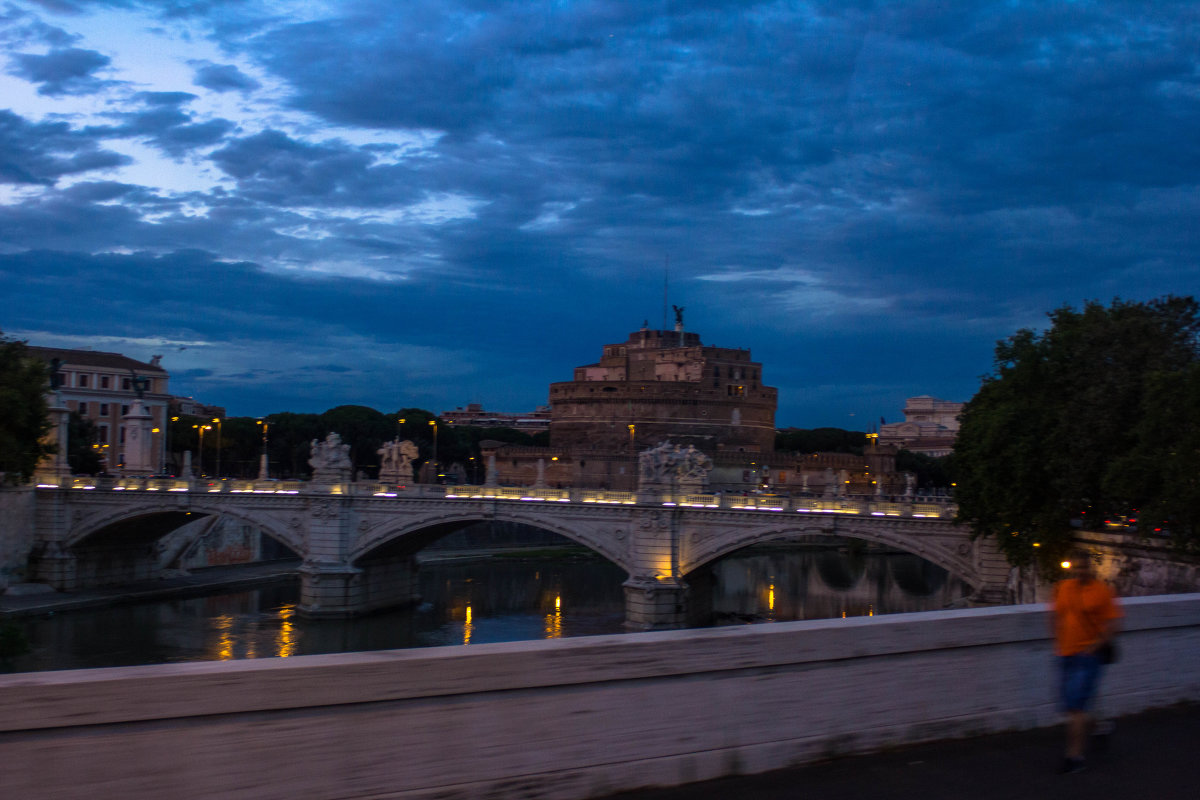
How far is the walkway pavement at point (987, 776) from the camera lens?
5340 mm

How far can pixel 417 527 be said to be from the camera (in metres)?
39.6

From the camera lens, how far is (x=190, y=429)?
268 ft

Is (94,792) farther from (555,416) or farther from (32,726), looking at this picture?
(555,416)

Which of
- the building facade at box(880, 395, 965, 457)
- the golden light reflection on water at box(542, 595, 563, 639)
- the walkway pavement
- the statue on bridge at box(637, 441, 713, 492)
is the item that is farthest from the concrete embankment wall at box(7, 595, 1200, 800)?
the building facade at box(880, 395, 965, 457)

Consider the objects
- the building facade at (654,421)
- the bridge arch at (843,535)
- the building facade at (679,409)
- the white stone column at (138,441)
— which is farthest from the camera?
the building facade at (679,409)

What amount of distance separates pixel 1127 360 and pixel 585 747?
79.7 ft

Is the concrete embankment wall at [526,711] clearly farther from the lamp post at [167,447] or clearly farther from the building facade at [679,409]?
the building facade at [679,409]

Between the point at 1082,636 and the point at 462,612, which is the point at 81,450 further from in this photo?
the point at 1082,636

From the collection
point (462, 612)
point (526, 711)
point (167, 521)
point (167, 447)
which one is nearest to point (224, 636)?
point (462, 612)

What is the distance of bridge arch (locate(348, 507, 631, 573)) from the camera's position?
36938 mm

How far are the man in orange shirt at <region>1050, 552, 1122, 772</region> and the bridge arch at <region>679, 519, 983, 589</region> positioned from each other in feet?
83.2

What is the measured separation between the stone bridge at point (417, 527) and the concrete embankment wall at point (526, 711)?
24.9 meters

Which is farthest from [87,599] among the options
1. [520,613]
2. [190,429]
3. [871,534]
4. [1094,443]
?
[190,429]

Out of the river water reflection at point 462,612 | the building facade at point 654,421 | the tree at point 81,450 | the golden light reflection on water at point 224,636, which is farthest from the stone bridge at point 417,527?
the building facade at point 654,421
